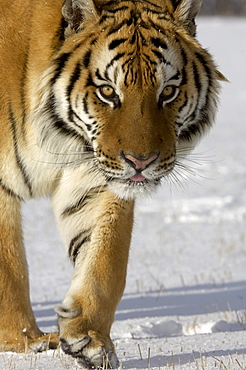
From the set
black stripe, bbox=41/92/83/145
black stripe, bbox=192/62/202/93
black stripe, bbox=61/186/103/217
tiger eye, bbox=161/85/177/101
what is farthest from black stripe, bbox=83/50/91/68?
black stripe, bbox=61/186/103/217

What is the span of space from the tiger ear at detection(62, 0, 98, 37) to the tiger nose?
0.69 meters

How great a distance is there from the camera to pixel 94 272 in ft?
10.7

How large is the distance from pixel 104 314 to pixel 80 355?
0.24 m

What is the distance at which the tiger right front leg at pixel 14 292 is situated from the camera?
3.39 meters

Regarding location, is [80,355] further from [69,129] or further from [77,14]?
[77,14]

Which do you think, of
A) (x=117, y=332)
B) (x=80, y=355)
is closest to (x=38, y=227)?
(x=117, y=332)

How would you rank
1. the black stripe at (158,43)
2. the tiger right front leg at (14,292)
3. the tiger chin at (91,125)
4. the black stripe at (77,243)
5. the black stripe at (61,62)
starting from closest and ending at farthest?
the tiger chin at (91,125) < the black stripe at (158,43) < the black stripe at (61,62) < the tiger right front leg at (14,292) < the black stripe at (77,243)

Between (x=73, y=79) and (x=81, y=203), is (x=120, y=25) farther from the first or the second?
(x=81, y=203)

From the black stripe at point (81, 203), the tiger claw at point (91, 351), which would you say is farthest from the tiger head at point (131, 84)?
the tiger claw at point (91, 351)

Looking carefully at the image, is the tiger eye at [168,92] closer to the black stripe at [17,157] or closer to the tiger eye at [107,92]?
the tiger eye at [107,92]

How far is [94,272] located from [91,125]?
0.65 m

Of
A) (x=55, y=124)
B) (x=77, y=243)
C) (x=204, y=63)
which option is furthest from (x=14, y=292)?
(x=204, y=63)

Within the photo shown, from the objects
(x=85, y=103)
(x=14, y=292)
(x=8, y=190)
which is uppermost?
(x=85, y=103)

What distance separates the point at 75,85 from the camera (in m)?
3.28
